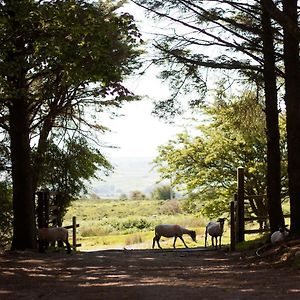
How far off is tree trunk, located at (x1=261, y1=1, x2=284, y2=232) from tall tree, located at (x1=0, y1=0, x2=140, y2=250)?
135 inches

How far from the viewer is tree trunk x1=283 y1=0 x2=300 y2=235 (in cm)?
1181

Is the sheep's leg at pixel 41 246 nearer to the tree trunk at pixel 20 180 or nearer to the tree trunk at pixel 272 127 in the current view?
the tree trunk at pixel 20 180

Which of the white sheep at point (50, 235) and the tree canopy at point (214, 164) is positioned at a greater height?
the tree canopy at point (214, 164)

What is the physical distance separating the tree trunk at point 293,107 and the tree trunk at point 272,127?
1.43 m

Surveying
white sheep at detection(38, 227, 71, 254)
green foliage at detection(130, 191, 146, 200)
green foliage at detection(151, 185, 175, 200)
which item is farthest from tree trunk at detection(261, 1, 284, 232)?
green foliage at detection(130, 191, 146, 200)

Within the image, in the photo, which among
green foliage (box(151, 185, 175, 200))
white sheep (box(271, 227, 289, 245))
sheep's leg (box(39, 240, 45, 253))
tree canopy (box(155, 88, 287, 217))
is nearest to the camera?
white sheep (box(271, 227, 289, 245))

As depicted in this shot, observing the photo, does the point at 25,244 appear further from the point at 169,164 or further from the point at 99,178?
the point at 169,164

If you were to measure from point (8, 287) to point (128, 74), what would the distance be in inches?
435

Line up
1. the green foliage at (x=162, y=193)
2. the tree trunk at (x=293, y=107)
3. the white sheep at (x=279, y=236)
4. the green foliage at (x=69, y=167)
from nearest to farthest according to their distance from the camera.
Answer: the tree trunk at (x=293, y=107), the white sheep at (x=279, y=236), the green foliage at (x=69, y=167), the green foliage at (x=162, y=193)

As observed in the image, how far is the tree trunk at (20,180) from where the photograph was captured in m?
16.4

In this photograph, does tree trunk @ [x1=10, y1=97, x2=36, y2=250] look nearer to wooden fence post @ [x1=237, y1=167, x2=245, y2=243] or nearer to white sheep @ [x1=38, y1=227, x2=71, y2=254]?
white sheep @ [x1=38, y1=227, x2=71, y2=254]

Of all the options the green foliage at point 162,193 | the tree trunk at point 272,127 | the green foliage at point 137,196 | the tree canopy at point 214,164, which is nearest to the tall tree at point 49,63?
the tree trunk at point 272,127

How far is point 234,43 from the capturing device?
13.2 meters

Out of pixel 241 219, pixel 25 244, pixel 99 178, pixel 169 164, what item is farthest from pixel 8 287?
pixel 169 164
